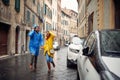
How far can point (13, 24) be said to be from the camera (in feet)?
81.9

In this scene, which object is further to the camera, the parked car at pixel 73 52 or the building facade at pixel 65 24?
the building facade at pixel 65 24

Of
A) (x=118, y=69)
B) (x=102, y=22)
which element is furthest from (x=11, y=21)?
(x=118, y=69)

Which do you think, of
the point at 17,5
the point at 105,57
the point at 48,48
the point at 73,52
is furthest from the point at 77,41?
the point at 17,5

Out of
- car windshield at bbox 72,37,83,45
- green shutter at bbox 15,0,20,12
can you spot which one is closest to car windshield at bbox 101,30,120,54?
car windshield at bbox 72,37,83,45

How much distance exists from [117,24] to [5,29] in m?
10.7

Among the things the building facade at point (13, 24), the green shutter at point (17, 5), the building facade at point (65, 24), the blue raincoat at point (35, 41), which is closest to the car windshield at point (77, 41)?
the blue raincoat at point (35, 41)

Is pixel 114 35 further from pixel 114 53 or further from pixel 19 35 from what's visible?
pixel 19 35

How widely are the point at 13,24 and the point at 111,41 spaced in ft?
66.6

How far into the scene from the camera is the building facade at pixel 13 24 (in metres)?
22.0

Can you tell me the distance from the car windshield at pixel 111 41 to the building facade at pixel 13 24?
16.3 meters

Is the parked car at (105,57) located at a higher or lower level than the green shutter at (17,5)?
lower

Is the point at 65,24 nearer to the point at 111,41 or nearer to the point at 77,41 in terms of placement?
the point at 77,41

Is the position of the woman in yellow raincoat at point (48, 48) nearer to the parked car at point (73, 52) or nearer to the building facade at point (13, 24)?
the parked car at point (73, 52)

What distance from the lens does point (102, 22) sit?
51.5 feet
